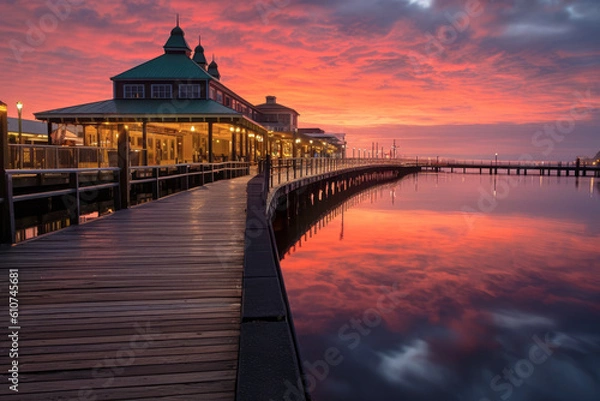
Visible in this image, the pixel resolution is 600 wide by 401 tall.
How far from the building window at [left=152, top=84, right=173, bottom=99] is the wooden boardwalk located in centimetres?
2662

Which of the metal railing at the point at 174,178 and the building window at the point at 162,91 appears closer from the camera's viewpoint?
the metal railing at the point at 174,178

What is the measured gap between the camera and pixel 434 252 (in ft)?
62.7

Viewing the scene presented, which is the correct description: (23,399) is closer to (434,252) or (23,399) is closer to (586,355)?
(586,355)

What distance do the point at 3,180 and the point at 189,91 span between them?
2713cm

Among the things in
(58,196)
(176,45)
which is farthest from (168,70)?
(58,196)

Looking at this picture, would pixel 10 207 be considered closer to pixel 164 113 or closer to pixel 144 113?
pixel 164 113

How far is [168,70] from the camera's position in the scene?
111ft

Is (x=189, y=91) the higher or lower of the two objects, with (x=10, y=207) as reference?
higher

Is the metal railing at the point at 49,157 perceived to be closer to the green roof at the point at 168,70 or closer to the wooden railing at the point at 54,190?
the wooden railing at the point at 54,190

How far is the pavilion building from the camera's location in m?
26.9

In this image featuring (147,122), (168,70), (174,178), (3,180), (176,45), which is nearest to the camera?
(3,180)

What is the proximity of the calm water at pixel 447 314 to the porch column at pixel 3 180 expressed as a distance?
549 cm

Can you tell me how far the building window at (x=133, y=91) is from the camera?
33.2 meters

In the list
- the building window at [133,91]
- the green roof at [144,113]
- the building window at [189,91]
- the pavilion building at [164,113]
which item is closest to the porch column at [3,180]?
the pavilion building at [164,113]
